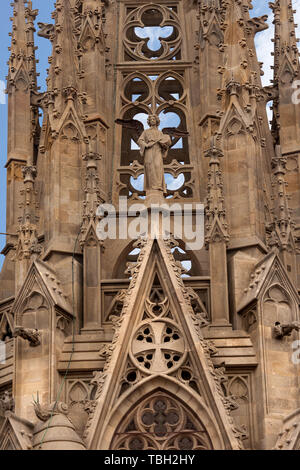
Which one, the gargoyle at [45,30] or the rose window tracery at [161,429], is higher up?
the gargoyle at [45,30]

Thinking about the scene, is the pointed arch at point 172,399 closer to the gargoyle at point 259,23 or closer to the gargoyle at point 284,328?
the gargoyle at point 284,328

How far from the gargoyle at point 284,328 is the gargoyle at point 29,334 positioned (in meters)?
4.95

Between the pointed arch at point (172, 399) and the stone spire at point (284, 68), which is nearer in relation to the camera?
the pointed arch at point (172, 399)

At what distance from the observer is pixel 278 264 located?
41531mm

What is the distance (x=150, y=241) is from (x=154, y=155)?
88.5 inches

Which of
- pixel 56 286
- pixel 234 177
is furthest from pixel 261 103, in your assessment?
pixel 56 286

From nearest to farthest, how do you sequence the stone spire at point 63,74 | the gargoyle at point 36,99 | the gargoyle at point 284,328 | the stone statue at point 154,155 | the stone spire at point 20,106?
the gargoyle at point 284,328 < the stone statue at point 154,155 < the stone spire at point 63,74 < the stone spire at point 20,106 < the gargoyle at point 36,99

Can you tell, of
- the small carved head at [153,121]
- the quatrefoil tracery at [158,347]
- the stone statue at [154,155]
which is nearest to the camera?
the quatrefoil tracery at [158,347]

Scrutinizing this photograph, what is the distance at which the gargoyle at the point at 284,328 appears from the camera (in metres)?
40.5

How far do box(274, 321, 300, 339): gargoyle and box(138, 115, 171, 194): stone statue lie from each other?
4171 mm

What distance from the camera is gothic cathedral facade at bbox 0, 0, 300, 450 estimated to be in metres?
39.9

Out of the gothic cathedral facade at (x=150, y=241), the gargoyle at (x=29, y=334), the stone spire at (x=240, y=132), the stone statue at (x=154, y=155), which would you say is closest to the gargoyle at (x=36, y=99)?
the gothic cathedral facade at (x=150, y=241)

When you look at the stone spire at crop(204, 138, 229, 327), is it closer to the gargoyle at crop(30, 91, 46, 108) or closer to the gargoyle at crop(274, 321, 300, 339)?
the gargoyle at crop(274, 321, 300, 339)

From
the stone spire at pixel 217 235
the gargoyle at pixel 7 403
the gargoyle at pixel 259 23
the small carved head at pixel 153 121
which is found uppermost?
the gargoyle at pixel 259 23
